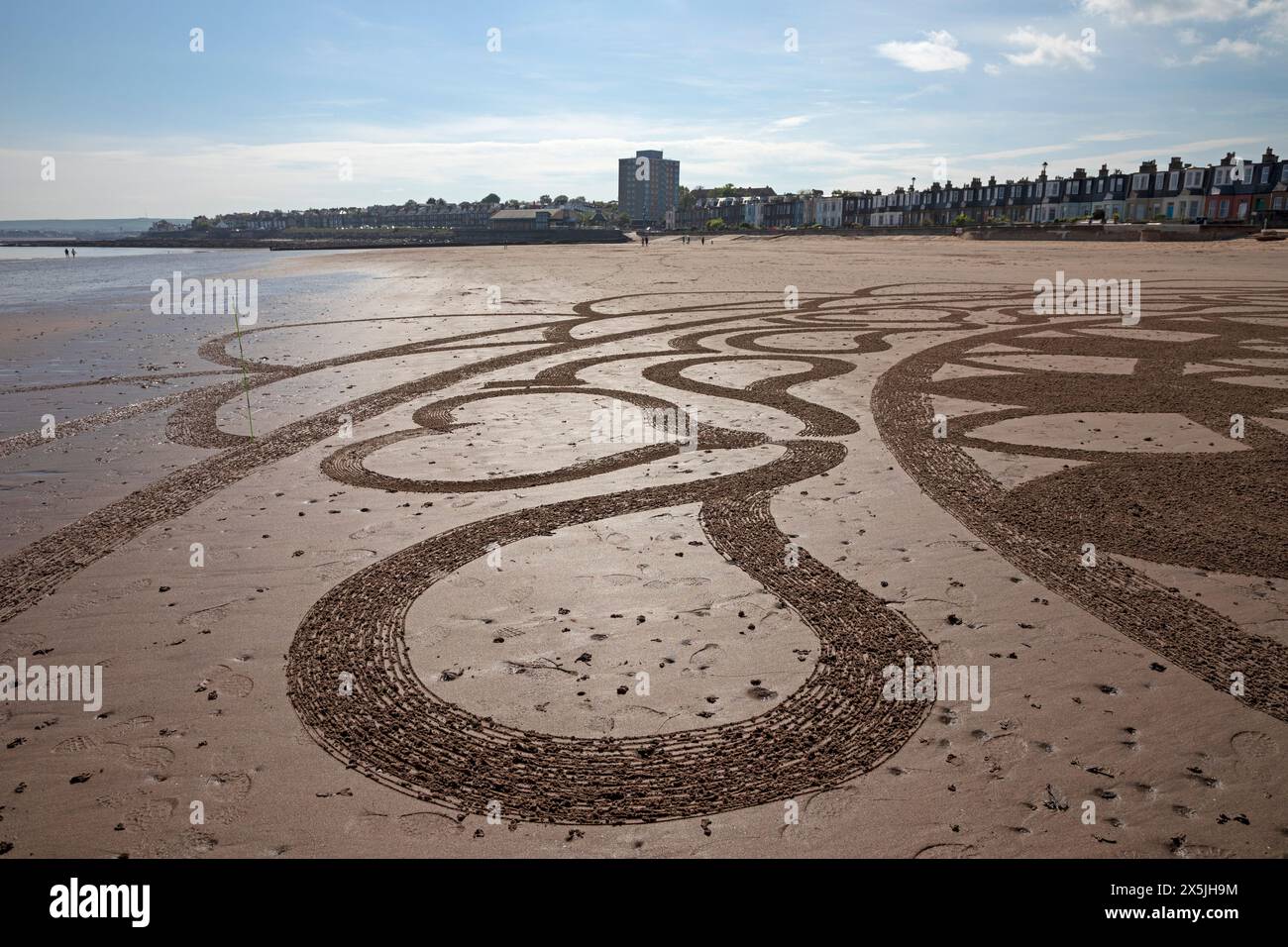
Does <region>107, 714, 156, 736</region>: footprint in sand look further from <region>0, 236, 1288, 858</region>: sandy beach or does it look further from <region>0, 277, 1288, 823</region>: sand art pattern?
<region>0, 277, 1288, 823</region>: sand art pattern

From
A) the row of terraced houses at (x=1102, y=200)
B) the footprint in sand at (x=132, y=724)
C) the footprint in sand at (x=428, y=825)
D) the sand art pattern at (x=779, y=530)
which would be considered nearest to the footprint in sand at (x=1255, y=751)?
the sand art pattern at (x=779, y=530)

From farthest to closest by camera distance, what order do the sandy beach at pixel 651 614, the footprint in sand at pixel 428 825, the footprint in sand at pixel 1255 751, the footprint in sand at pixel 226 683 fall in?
the footprint in sand at pixel 226 683
the footprint in sand at pixel 1255 751
the sandy beach at pixel 651 614
the footprint in sand at pixel 428 825

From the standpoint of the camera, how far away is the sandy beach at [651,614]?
505 cm

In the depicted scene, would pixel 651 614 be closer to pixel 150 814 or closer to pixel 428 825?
pixel 428 825

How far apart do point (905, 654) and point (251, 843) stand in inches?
194

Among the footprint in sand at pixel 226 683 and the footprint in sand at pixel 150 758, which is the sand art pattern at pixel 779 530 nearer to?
the footprint in sand at pixel 226 683

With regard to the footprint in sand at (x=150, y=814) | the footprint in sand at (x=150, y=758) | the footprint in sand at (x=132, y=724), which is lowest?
the footprint in sand at (x=150, y=814)

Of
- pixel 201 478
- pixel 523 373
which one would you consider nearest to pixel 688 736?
pixel 201 478

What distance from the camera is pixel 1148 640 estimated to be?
275 inches

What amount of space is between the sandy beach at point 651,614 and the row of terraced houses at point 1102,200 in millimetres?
85886

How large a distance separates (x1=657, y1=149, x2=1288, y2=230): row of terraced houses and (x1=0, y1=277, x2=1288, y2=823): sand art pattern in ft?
263

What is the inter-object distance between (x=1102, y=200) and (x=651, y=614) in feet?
499
